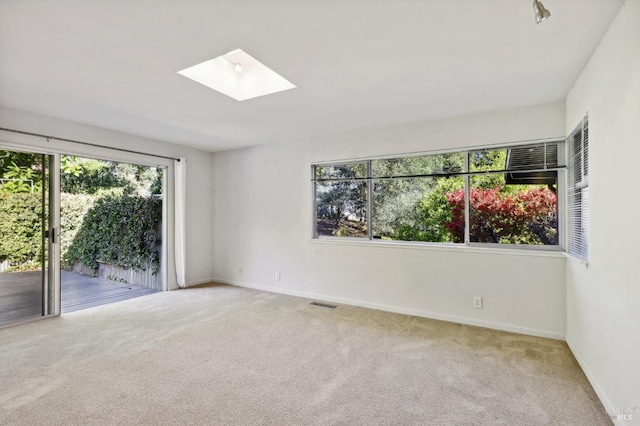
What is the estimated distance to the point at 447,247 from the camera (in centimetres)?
363

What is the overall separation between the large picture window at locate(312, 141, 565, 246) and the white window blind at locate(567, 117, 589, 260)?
0.69ft

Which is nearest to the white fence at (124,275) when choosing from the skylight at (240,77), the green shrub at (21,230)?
the green shrub at (21,230)

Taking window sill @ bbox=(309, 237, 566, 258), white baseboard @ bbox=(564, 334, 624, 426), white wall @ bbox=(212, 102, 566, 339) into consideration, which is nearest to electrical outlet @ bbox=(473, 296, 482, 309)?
white wall @ bbox=(212, 102, 566, 339)

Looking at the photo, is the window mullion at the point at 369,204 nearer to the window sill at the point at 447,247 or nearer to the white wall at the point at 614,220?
the window sill at the point at 447,247

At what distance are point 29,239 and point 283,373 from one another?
347cm

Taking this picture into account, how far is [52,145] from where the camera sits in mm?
3629

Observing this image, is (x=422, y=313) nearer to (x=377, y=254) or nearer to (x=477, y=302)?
(x=477, y=302)

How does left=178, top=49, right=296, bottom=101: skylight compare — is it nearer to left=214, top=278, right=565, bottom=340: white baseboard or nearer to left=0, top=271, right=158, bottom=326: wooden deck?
left=214, top=278, right=565, bottom=340: white baseboard

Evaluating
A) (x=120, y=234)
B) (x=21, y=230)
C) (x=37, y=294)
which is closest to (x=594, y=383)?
(x=37, y=294)

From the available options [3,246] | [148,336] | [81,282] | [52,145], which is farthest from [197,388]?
[81,282]

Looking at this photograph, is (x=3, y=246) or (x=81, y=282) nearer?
(x=3, y=246)

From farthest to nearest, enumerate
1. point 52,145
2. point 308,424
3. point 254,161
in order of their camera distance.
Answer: point 254,161 → point 52,145 → point 308,424

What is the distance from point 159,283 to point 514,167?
5.34m

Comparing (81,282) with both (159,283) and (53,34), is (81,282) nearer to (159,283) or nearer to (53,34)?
(159,283)
